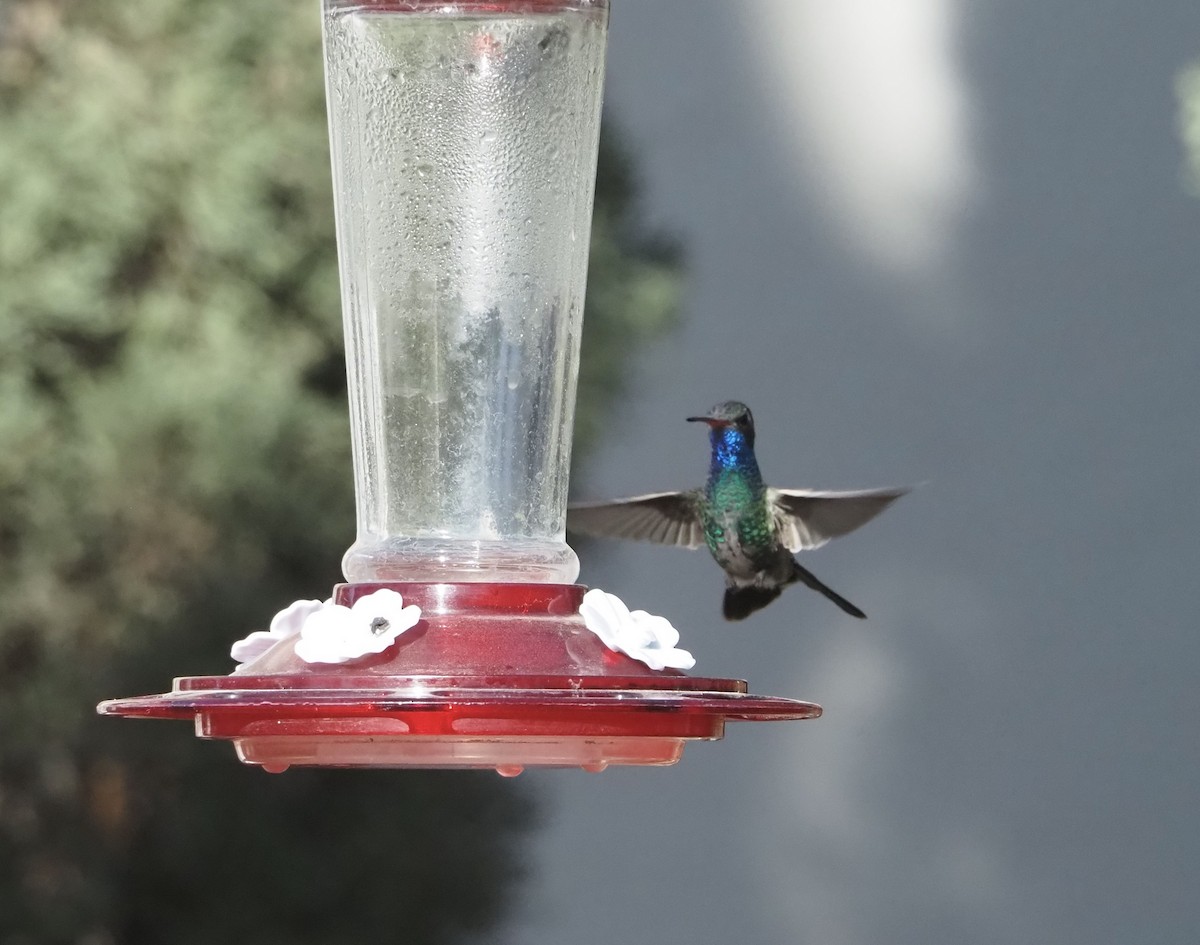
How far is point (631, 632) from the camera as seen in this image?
2.05 m

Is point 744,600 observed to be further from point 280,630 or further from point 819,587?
point 280,630

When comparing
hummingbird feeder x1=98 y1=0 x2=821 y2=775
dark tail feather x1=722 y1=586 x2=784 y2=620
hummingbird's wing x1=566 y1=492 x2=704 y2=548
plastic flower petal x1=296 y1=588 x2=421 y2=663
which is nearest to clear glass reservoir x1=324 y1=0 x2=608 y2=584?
hummingbird feeder x1=98 y1=0 x2=821 y2=775

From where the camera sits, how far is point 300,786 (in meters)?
5.75

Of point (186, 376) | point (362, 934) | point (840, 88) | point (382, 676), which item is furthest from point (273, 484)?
point (382, 676)

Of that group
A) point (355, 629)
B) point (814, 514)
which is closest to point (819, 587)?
point (814, 514)

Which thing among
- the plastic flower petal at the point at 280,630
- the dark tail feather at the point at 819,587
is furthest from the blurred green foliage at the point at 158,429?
the plastic flower petal at the point at 280,630

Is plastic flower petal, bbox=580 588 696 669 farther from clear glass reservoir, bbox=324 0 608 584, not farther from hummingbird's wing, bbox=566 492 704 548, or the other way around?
hummingbird's wing, bbox=566 492 704 548

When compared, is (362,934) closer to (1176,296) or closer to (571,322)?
(1176,296)

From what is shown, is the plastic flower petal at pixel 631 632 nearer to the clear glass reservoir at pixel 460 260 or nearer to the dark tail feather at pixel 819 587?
the clear glass reservoir at pixel 460 260

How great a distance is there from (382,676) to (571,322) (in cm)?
64

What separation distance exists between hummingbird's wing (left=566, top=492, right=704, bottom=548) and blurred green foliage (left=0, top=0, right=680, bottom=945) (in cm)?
165

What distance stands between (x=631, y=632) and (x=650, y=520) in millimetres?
1813

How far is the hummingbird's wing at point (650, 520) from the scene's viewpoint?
12.2ft

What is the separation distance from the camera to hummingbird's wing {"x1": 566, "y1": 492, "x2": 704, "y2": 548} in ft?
12.2
